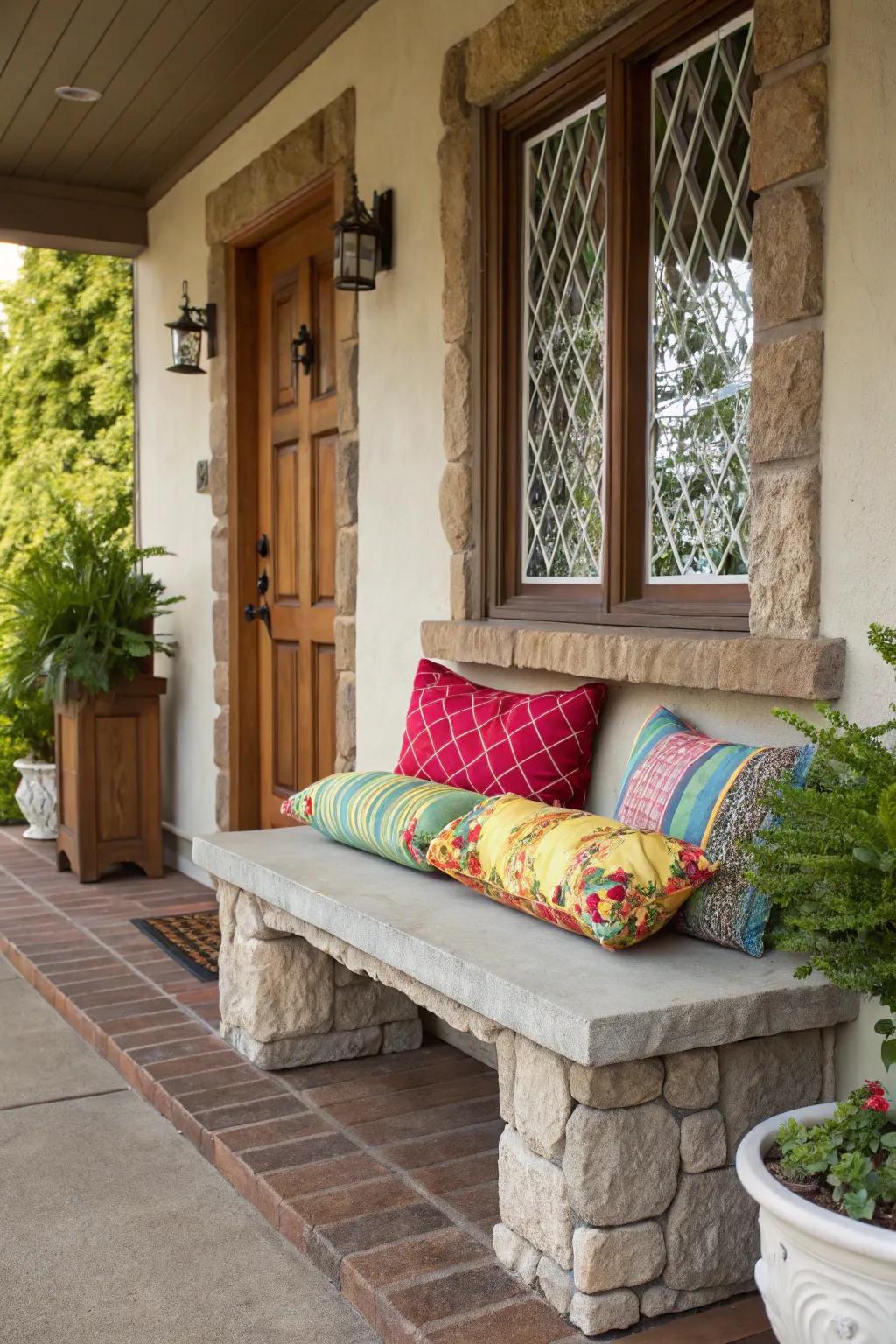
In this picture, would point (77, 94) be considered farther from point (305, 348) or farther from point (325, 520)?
point (325, 520)

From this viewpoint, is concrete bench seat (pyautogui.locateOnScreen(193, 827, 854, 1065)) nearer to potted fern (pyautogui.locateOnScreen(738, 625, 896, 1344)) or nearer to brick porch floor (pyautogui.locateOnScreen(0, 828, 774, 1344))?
potted fern (pyautogui.locateOnScreen(738, 625, 896, 1344))

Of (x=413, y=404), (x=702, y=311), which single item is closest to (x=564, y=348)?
(x=702, y=311)

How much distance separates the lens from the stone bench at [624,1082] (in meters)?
2.00

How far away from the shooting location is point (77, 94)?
4777 millimetres

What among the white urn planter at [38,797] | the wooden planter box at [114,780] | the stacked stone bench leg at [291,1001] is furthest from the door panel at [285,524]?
the white urn planter at [38,797]

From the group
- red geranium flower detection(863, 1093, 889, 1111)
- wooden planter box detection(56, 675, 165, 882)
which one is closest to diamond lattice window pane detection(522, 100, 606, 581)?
red geranium flower detection(863, 1093, 889, 1111)

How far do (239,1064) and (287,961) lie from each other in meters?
0.29

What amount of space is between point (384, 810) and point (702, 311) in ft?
4.15

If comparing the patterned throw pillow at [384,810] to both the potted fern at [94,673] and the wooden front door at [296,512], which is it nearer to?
the wooden front door at [296,512]

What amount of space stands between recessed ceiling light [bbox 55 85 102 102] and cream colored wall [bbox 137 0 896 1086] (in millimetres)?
515

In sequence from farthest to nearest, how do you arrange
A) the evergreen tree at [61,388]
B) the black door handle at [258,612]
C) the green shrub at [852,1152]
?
1. the evergreen tree at [61,388]
2. the black door handle at [258,612]
3. the green shrub at [852,1152]

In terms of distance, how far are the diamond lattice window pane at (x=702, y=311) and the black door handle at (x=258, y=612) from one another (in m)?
2.38

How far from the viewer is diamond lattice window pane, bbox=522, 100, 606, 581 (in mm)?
3146

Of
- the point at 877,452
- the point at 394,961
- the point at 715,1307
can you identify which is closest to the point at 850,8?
the point at 877,452
